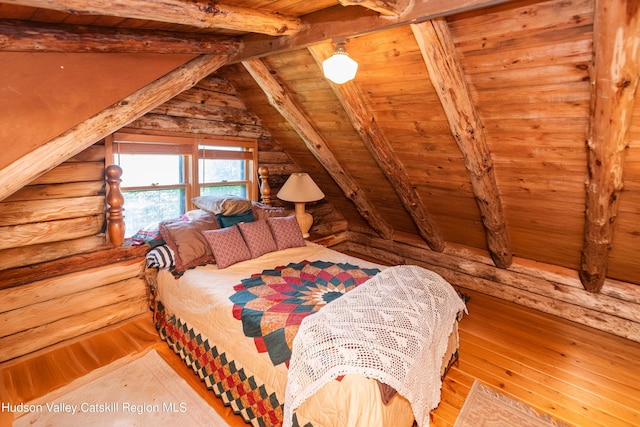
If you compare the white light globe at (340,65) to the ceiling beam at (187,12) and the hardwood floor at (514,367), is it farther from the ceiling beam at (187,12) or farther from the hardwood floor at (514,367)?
the hardwood floor at (514,367)

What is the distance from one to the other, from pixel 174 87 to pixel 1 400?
7.51 ft

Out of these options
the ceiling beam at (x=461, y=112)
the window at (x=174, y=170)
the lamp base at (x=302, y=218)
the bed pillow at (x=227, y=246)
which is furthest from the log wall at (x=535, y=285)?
the bed pillow at (x=227, y=246)

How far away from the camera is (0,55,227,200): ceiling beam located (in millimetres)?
1782

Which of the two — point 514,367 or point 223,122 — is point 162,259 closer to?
point 223,122

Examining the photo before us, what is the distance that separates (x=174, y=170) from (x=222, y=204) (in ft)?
2.22

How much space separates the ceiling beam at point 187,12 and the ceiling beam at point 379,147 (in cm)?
35

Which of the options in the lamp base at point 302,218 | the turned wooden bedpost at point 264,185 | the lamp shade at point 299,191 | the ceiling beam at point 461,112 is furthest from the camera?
the turned wooden bedpost at point 264,185

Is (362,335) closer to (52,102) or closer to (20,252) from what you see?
(52,102)

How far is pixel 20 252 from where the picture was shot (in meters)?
2.35

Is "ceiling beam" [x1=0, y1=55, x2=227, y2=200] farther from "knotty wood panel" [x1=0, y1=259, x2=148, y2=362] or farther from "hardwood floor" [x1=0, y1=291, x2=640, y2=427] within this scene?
"hardwood floor" [x1=0, y1=291, x2=640, y2=427]

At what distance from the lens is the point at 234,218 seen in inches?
126

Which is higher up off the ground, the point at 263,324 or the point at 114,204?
the point at 114,204

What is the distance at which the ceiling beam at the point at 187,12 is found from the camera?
1536mm

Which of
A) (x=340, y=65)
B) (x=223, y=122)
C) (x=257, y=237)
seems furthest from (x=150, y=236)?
(x=340, y=65)
